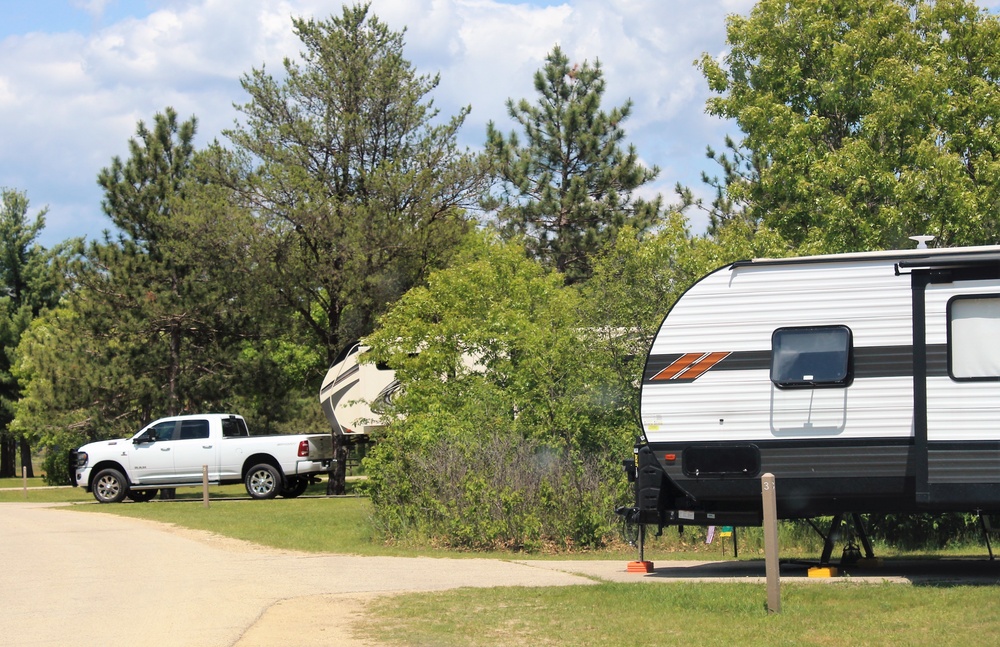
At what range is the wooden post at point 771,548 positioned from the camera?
9367 mm

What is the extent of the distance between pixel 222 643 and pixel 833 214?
15.5 meters

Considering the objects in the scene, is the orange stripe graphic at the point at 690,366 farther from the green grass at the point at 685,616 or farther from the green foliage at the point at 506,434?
the green foliage at the point at 506,434

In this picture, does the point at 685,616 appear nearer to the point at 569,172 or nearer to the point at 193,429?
the point at 193,429

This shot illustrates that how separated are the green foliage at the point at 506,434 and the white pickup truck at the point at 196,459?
657 centimetres

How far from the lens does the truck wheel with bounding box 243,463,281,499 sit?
26.8 meters

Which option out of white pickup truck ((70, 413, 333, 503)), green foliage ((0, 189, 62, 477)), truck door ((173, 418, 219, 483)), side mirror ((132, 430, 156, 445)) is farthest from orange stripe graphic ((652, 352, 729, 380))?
green foliage ((0, 189, 62, 477))

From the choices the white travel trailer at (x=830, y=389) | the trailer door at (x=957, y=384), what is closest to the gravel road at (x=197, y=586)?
the white travel trailer at (x=830, y=389)

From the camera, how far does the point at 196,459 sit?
27.1 m

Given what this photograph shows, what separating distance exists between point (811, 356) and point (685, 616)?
3.41 m

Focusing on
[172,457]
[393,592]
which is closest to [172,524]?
[172,457]

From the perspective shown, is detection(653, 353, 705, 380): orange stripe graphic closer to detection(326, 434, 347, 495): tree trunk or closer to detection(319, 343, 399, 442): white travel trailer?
detection(319, 343, 399, 442): white travel trailer

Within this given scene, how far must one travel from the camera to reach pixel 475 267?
22.4m

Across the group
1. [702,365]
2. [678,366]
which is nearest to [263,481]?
[678,366]

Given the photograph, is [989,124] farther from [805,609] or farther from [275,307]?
[275,307]
